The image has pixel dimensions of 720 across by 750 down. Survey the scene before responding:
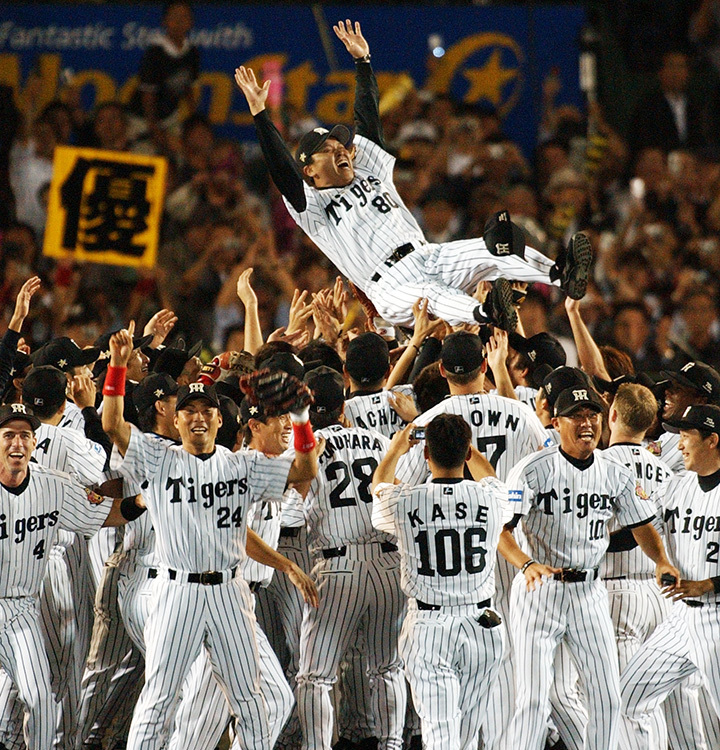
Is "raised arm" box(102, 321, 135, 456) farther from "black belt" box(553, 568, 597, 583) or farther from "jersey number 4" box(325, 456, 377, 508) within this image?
"black belt" box(553, 568, 597, 583)

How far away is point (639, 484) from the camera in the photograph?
6.88 m

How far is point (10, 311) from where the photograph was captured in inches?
459

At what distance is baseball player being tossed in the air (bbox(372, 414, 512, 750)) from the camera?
633 cm

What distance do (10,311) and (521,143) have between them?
5.48 meters

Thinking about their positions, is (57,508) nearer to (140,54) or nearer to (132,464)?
(132,464)

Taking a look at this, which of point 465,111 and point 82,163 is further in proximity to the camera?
point 465,111

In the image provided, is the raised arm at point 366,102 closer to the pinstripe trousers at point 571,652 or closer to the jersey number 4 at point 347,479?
the jersey number 4 at point 347,479

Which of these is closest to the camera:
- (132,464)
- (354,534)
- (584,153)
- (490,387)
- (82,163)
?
(132,464)

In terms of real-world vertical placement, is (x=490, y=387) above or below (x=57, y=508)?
above

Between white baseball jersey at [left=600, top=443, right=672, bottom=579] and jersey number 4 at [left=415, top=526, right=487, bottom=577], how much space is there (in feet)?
3.05

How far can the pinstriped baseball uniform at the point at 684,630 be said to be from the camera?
260 inches

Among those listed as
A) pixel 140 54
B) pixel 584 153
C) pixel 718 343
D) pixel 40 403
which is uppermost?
pixel 140 54

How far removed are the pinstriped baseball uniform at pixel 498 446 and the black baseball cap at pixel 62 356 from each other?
1879 millimetres

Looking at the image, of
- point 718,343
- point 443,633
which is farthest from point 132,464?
point 718,343
